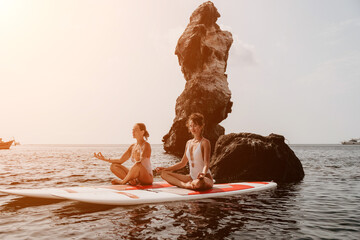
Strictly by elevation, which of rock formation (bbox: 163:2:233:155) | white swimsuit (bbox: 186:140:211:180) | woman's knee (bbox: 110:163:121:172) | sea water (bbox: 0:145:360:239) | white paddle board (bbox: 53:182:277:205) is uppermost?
rock formation (bbox: 163:2:233:155)

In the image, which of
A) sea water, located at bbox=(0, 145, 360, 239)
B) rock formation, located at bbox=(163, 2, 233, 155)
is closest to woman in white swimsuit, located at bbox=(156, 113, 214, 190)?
sea water, located at bbox=(0, 145, 360, 239)

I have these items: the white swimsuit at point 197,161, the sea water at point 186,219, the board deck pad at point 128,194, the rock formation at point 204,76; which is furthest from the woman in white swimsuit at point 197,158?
the rock formation at point 204,76

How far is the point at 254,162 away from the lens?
1405 cm

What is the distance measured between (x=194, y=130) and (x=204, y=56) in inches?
1650

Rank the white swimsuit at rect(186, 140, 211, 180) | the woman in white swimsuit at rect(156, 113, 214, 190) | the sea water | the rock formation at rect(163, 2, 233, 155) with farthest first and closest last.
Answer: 1. the rock formation at rect(163, 2, 233, 155)
2. the white swimsuit at rect(186, 140, 211, 180)
3. the woman in white swimsuit at rect(156, 113, 214, 190)
4. the sea water

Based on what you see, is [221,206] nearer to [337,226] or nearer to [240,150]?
[337,226]

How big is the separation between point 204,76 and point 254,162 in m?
33.6

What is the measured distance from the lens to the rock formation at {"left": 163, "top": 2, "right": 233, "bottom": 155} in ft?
148

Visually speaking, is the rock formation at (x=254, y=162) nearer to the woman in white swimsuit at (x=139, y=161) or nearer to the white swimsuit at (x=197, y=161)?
the woman in white swimsuit at (x=139, y=161)

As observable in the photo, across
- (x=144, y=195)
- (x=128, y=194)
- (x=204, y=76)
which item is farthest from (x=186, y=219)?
(x=204, y=76)

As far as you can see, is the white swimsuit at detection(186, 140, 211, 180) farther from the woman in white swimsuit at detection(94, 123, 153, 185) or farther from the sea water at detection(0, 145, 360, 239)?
the woman in white swimsuit at detection(94, 123, 153, 185)

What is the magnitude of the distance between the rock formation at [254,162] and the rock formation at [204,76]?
3017 centimetres

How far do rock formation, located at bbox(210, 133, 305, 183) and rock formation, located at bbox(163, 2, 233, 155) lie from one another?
30168 mm

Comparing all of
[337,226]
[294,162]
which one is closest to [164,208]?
[337,226]
